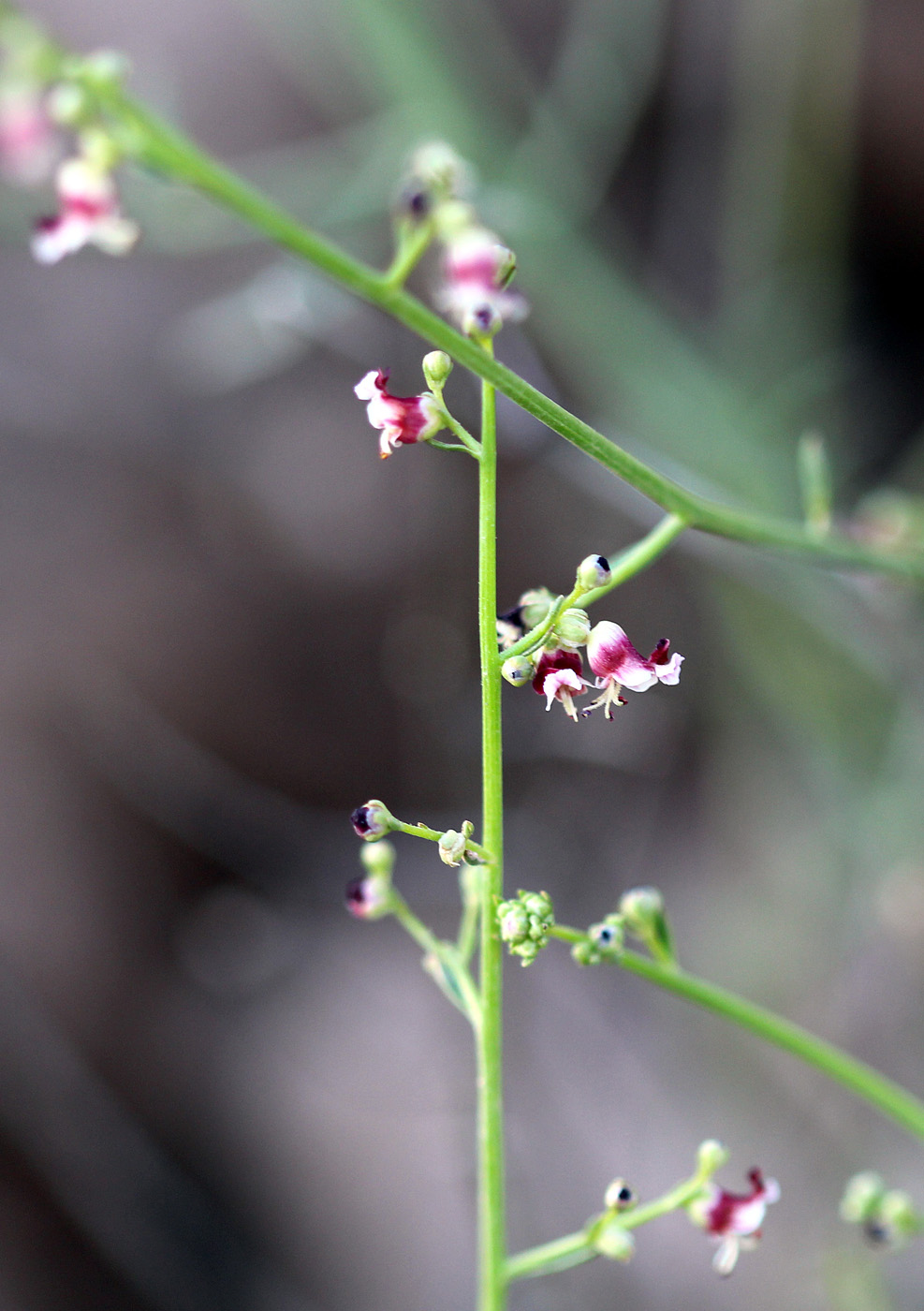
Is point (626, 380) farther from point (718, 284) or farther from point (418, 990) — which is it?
point (418, 990)

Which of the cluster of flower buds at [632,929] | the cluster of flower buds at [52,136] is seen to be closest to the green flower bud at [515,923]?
the cluster of flower buds at [632,929]

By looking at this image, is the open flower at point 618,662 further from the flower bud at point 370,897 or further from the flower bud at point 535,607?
the flower bud at point 370,897

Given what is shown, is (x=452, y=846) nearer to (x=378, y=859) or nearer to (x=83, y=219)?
(x=378, y=859)

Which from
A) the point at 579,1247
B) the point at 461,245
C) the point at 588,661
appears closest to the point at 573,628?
the point at 588,661

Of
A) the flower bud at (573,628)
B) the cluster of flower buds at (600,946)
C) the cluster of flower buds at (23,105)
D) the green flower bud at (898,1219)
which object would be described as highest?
the cluster of flower buds at (23,105)

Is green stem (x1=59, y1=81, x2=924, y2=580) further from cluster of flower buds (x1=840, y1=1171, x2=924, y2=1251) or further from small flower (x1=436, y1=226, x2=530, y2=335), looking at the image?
cluster of flower buds (x1=840, y1=1171, x2=924, y2=1251)

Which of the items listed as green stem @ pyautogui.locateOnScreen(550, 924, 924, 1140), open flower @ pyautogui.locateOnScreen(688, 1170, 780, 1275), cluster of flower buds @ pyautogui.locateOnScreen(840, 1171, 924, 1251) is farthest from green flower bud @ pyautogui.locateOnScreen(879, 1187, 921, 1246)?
open flower @ pyautogui.locateOnScreen(688, 1170, 780, 1275)
